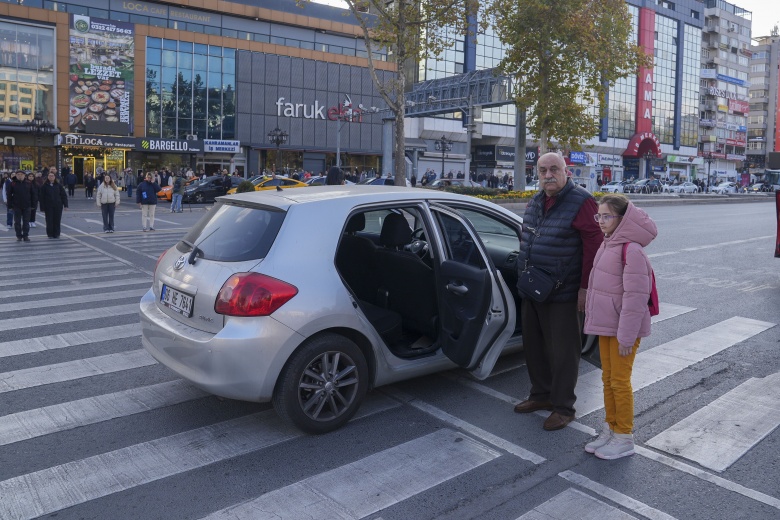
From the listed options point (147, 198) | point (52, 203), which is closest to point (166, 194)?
point (147, 198)

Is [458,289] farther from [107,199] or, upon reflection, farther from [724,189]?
[724,189]

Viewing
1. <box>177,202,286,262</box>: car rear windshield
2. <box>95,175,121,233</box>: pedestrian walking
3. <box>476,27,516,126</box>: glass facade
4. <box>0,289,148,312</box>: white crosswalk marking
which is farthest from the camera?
<box>476,27,516,126</box>: glass facade

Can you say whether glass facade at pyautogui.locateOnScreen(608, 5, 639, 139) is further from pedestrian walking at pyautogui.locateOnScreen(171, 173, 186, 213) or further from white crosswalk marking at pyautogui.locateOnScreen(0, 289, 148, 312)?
white crosswalk marking at pyautogui.locateOnScreen(0, 289, 148, 312)

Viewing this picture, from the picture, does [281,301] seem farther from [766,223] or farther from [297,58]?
[297,58]

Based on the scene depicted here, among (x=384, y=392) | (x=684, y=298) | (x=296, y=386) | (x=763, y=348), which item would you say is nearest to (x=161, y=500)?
(x=296, y=386)

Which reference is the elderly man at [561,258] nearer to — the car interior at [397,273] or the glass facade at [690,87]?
the car interior at [397,273]

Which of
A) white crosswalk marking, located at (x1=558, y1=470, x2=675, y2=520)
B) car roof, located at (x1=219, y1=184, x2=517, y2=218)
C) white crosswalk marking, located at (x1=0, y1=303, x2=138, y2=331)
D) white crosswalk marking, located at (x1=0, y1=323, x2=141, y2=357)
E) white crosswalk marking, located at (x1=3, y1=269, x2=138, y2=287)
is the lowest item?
white crosswalk marking, located at (x1=558, y1=470, x2=675, y2=520)

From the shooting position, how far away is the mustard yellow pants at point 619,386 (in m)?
4.16

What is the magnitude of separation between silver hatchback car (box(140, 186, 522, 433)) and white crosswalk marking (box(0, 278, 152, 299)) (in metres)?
5.21

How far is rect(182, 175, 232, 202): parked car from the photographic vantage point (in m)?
35.0

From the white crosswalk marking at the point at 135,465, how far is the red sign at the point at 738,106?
120620 mm

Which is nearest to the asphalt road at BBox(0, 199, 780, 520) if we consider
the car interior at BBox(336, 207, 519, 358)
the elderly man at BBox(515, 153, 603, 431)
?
the elderly man at BBox(515, 153, 603, 431)

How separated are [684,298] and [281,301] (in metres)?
6.93

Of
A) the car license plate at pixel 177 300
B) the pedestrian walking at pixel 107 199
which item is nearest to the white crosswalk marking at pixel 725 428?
the car license plate at pixel 177 300
